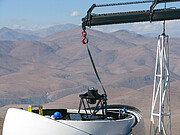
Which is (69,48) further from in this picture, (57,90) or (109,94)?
(109,94)

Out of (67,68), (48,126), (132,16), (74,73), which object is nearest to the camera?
(48,126)

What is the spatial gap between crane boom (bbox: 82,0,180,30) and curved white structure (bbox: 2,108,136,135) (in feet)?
13.4

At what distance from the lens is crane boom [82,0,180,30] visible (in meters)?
12.5

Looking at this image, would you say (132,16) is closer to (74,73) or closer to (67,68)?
(74,73)

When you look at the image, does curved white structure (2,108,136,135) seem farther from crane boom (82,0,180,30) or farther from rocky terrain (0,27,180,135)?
rocky terrain (0,27,180,135)

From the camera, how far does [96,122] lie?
1054cm

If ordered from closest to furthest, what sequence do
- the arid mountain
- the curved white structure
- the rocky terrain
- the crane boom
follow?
the curved white structure → the crane boom → the rocky terrain → the arid mountain

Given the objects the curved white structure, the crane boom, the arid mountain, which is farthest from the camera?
the arid mountain

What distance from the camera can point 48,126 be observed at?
995 centimetres

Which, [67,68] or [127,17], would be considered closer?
[127,17]

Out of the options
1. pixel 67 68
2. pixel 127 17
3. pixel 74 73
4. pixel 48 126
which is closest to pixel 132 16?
pixel 127 17

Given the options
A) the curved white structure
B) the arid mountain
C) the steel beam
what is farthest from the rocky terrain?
the curved white structure

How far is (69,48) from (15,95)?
3058 inches

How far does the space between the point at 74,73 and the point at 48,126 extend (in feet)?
265
